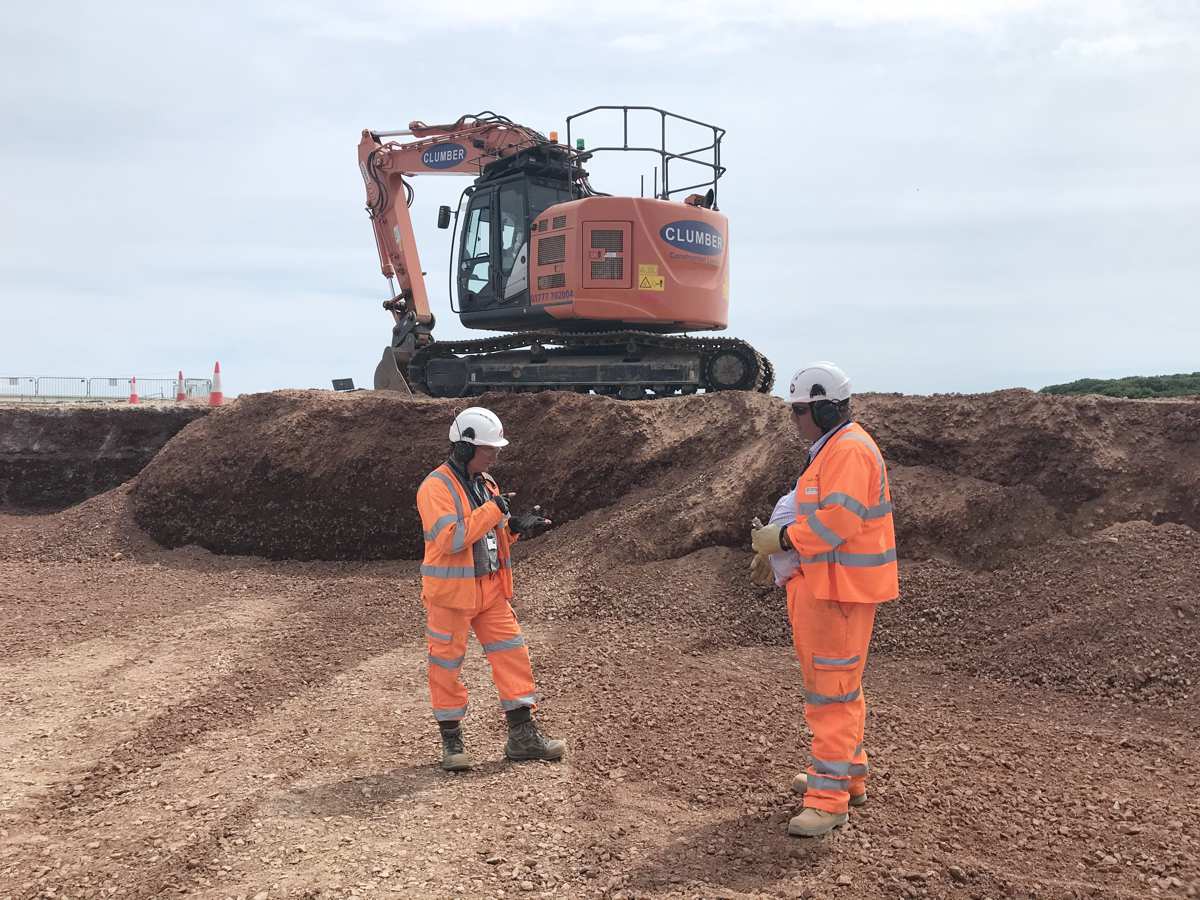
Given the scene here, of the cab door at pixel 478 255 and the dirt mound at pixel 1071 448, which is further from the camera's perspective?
the cab door at pixel 478 255

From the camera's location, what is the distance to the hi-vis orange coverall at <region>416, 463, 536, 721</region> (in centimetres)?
472

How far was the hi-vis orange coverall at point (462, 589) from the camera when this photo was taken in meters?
4.72

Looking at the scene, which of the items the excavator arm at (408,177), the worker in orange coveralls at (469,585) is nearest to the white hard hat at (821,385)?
the worker in orange coveralls at (469,585)

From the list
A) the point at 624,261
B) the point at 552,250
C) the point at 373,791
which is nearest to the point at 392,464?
the point at 552,250

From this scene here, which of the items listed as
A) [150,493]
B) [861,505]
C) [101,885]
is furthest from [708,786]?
[150,493]

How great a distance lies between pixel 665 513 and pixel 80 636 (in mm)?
5424

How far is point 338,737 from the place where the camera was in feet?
18.6

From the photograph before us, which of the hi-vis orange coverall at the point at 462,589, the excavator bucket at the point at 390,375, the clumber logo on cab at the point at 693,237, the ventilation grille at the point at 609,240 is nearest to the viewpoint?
the hi-vis orange coverall at the point at 462,589

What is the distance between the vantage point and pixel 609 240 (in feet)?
38.0

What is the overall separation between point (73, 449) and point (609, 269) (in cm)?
846

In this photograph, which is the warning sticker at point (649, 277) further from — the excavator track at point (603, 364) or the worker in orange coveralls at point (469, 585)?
the worker in orange coveralls at point (469, 585)

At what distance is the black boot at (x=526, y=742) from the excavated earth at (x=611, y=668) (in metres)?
0.13

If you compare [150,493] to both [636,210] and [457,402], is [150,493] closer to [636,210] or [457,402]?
[457,402]

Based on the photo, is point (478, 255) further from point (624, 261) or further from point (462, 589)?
point (462, 589)
